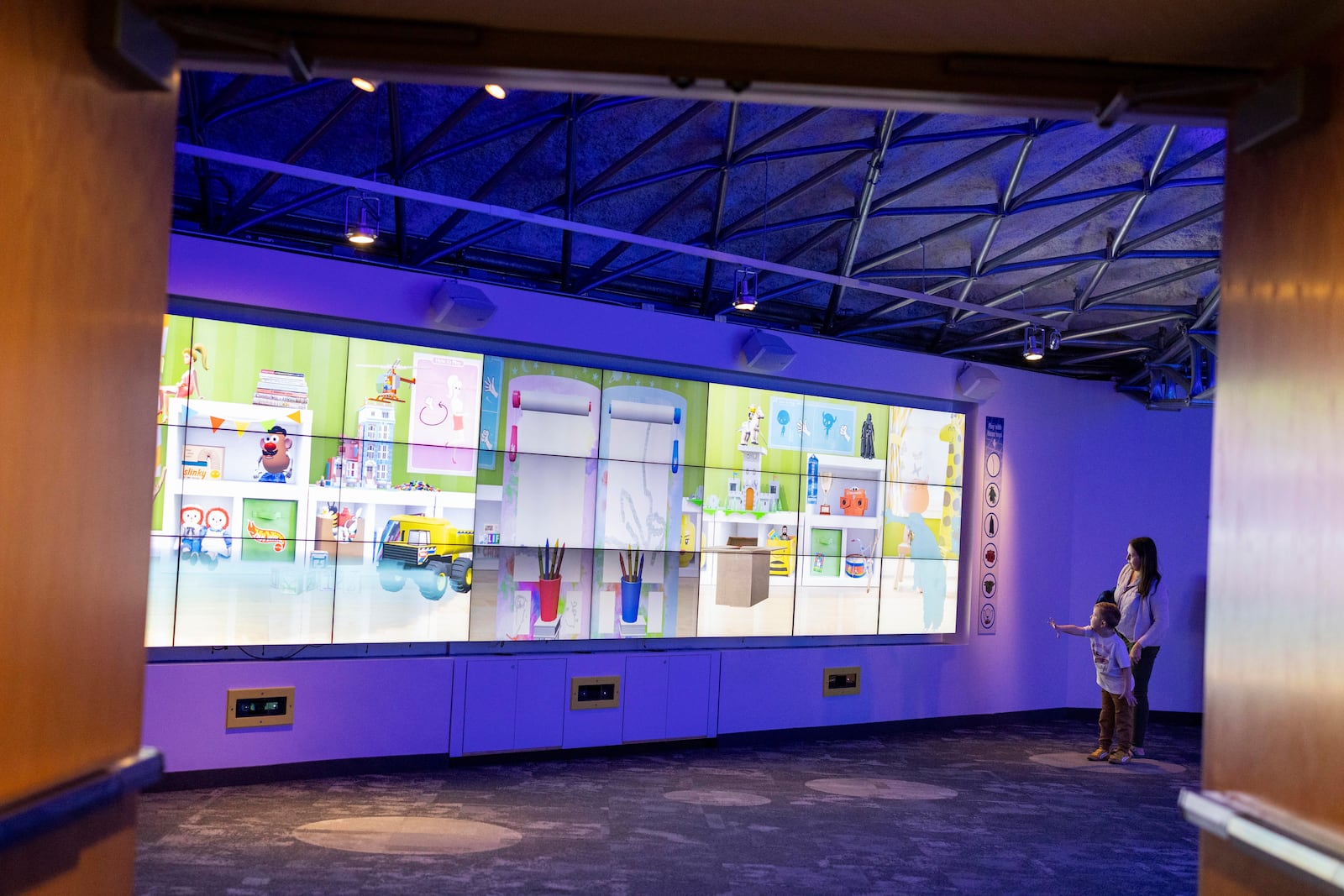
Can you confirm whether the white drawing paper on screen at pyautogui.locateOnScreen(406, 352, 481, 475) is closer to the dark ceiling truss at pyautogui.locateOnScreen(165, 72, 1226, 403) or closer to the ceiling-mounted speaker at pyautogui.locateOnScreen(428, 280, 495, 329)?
the ceiling-mounted speaker at pyautogui.locateOnScreen(428, 280, 495, 329)

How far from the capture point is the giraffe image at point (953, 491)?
37.8 ft

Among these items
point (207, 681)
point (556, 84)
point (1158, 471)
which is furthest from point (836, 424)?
point (556, 84)

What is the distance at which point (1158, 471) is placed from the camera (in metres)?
13.4

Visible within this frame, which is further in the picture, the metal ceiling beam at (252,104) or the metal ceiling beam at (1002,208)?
the metal ceiling beam at (1002,208)

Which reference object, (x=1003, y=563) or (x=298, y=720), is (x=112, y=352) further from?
(x=1003, y=563)

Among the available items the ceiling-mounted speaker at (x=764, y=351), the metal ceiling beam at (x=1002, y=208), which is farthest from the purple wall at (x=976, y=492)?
the metal ceiling beam at (x=1002, y=208)

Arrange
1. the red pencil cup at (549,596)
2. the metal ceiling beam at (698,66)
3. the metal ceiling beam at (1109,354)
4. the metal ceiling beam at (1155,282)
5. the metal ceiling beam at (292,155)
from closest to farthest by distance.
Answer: the metal ceiling beam at (698,66)
the metal ceiling beam at (292,155)
the red pencil cup at (549,596)
the metal ceiling beam at (1155,282)
the metal ceiling beam at (1109,354)

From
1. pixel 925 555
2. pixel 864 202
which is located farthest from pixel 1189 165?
pixel 925 555

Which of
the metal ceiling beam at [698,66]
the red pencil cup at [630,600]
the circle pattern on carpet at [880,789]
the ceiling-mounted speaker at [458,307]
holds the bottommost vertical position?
the circle pattern on carpet at [880,789]

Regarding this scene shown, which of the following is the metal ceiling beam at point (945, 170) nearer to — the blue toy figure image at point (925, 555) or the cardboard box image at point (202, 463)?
the blue toy figure image at point (925, 555)

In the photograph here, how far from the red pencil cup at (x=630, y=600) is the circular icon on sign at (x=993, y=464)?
4.43 metres

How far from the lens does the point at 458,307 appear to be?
818 centimetres

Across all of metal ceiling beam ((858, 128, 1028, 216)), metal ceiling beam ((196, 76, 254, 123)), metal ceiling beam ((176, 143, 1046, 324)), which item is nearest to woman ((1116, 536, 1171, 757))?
metal ceiling beam ((176, 143, 1046, 324))

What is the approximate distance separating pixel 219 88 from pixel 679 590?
535 cm
